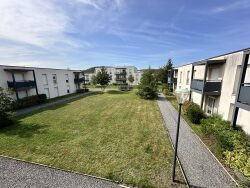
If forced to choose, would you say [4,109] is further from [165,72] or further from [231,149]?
→ [165,72]

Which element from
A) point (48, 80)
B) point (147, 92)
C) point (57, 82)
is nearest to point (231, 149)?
point (147, 92)

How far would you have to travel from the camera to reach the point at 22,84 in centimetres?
1872

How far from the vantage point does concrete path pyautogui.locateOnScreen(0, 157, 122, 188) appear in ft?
16.7

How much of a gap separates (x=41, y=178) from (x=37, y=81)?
21.0 metres

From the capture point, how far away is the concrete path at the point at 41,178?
5098 mm

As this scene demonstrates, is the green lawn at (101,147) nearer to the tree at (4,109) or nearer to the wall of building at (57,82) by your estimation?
the tree at (4,109)

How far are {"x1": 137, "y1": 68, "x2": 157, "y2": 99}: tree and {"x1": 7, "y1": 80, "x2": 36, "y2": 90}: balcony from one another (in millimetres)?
17995

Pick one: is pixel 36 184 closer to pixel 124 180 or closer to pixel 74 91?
pixel 124 180

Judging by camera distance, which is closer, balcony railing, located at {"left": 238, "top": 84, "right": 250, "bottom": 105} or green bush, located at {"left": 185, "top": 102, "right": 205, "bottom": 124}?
balcony railing, located at {"left": 238, "top": 84, "right": 250, "bottom": 105}

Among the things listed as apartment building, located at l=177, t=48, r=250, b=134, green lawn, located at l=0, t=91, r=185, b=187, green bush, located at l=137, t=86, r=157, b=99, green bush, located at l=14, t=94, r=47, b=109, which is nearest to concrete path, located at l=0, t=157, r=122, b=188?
green lawn, located at l=0, t=91, r=185, b=187

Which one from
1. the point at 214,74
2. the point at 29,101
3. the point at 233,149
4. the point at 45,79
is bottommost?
the point at 29,101

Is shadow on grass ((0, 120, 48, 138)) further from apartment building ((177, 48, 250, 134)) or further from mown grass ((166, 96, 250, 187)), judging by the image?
apartment building ((177, 48, 250, 134))

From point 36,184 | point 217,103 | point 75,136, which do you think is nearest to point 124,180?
point 36,184

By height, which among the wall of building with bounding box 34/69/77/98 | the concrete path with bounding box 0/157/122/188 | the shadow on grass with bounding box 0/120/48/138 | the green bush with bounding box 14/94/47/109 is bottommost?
the shadow on grass with bounding box 0/120/48/138
